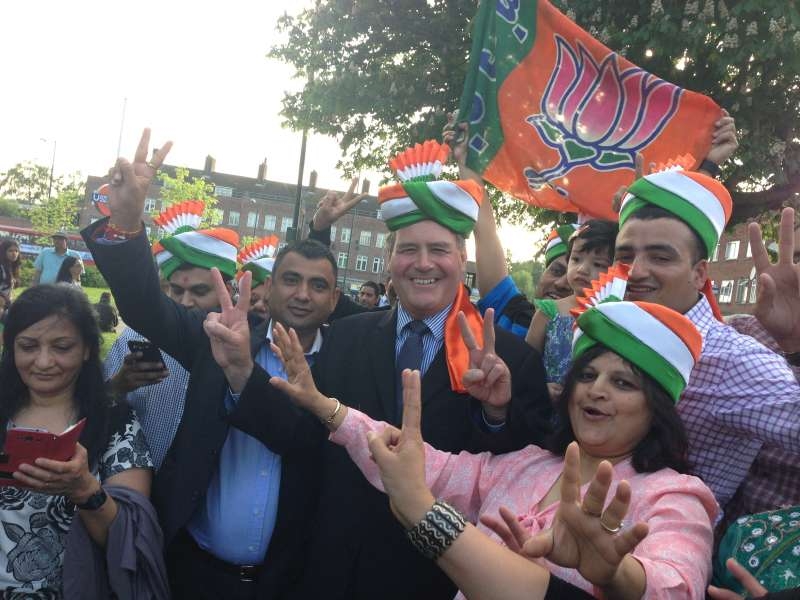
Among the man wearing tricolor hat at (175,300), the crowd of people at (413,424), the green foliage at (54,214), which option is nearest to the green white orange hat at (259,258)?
the man wearing tricolor hat at (175,300)

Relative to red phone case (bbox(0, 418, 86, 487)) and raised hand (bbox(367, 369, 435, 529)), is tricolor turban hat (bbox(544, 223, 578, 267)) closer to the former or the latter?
raised hand (bbox(367, 369, 435, 529))

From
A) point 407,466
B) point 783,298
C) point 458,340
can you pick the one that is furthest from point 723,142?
point 407,466

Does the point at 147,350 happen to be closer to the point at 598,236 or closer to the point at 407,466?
the point at 407,466

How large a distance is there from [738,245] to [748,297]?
3566mm

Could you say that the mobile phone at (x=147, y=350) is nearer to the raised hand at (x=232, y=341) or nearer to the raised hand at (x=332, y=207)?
the raised hand at (x=232, y=341)

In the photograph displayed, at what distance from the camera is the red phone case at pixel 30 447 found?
2.30 meters

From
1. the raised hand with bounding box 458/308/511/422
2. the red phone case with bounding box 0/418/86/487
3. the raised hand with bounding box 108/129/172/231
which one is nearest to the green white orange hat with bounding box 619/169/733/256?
the raised hand with bounding box 458/308/511/422

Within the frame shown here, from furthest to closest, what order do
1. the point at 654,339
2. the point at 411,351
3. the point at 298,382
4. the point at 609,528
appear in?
the point at 411,351 < the point at 298,382 < the point at 654,339 < the point at 609,528

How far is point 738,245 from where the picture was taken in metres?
40.8

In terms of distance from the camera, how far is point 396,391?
9.41ft

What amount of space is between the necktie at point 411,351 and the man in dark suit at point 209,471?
1.38 feet

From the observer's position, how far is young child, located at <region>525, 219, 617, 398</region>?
11.2 feet

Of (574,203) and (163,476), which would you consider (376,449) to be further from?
(574,203)

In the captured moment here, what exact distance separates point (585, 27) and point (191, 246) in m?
6.35
